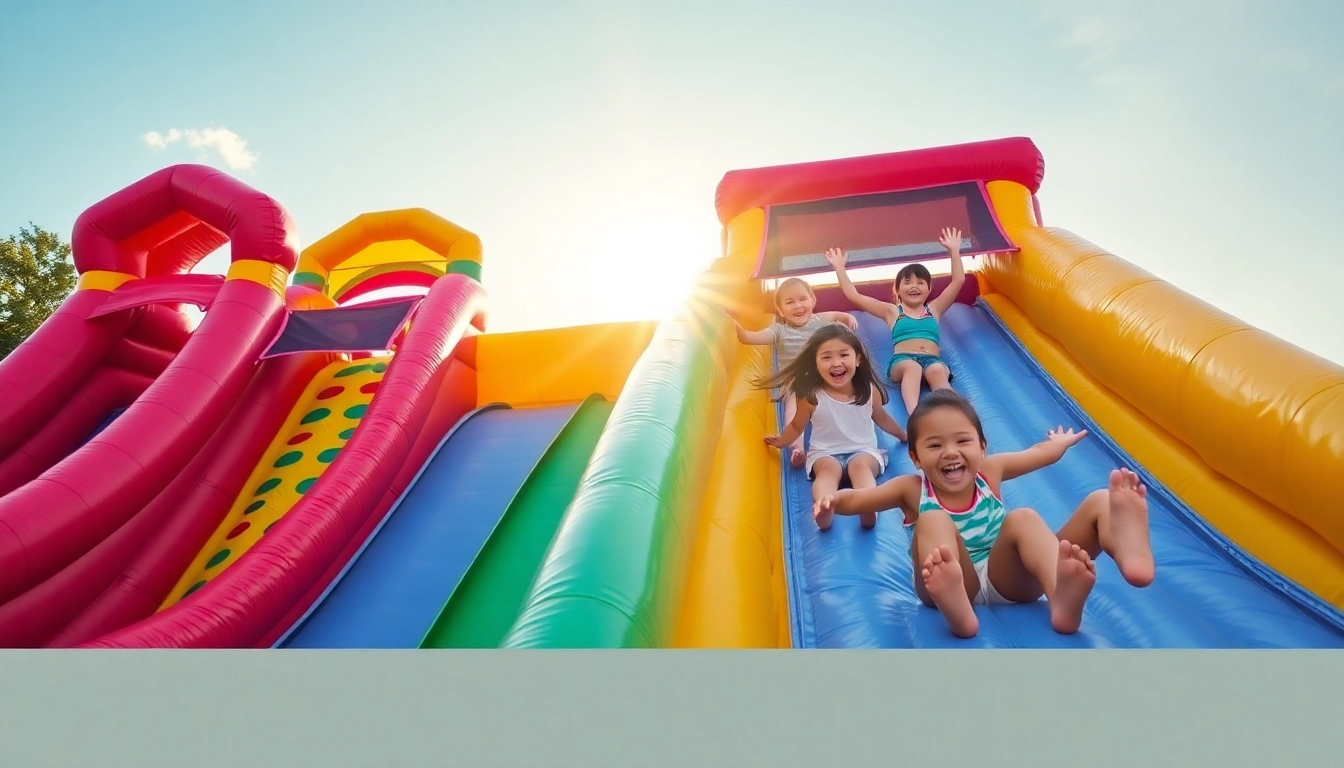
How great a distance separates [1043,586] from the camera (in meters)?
1.43

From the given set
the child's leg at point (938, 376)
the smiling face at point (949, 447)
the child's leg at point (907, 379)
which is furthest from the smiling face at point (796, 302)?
the smiling face at point (949, 447)

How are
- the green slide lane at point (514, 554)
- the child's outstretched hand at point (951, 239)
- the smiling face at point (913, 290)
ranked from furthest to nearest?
the child's outstretched hand at point (951, 239) < the smiling face at point (913, 290) < the green slide lane at point (514, 554)

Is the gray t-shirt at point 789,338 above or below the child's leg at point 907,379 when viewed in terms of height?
above

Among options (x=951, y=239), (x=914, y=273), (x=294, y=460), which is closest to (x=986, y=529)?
(x=914, y=273)

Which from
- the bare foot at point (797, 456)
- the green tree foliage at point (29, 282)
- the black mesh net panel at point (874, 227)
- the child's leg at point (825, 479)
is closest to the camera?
the child's leg at point (825, 479)

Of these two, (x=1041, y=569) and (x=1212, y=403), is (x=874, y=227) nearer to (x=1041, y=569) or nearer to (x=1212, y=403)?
(x=1212, y=403)

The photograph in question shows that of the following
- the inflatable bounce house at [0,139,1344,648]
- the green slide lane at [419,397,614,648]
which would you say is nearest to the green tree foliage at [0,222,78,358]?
the inflatable bounce house at [0,139,1344,648]

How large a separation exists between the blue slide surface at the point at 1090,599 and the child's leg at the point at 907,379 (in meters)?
0.41

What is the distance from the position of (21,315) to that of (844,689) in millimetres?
12897

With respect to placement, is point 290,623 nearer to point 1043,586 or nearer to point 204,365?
point 204,365

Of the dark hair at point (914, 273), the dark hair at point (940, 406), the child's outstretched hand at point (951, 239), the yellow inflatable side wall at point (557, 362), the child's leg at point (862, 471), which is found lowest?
the child's leg at point (862, 471)

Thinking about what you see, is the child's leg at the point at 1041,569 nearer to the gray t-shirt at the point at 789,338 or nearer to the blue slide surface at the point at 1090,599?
the blue slide surface at the point at 1090,599

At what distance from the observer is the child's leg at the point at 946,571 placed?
1.33m

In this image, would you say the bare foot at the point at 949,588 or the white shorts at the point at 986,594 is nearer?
the bare foot at the point at 949,588
